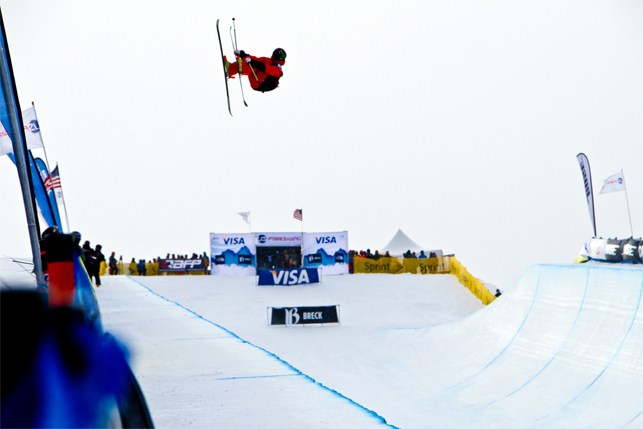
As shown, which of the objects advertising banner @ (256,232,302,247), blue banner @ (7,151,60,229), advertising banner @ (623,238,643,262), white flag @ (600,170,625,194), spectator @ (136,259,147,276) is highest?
white flag @ (600,170,625,194)

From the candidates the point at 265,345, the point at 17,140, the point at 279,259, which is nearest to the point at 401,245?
the point at 279,259

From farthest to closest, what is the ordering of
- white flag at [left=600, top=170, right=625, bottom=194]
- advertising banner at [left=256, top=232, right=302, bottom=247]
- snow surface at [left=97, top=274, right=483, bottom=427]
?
advertising banner at [left=256, top=232, right=302, bottom=247] < white flag at [left=600, top=170, right=625, bottom=194] < snow surface at [left=97, top=274, right=483, bottom=427]

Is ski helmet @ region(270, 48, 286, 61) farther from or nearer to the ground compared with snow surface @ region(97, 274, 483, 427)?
farther from the ground

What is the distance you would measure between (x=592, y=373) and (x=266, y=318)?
469 inches

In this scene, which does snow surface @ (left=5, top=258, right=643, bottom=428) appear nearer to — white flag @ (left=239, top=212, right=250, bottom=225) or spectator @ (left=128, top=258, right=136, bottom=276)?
spectator @ (left=128, top=258, right=136, bottom=276)

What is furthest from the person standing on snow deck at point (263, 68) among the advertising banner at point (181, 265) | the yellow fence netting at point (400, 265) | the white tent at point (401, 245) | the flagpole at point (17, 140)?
the white tent at point (401, 245)

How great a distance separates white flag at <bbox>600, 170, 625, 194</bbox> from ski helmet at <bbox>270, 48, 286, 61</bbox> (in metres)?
20.7

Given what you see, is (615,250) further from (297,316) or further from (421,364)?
(297,316)

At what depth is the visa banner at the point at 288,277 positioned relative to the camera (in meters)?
25.1

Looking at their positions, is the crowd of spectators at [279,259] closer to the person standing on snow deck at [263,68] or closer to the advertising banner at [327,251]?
the advertising banner at [327,251]

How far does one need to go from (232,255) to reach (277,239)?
2.86 meters

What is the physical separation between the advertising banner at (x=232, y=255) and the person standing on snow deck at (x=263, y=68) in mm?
19188

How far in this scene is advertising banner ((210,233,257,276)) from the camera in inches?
1091

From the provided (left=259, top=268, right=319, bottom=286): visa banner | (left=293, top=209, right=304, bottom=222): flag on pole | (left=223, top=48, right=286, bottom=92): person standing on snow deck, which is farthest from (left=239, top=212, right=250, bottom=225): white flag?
(left=223, top=48, right=286, bottom=92): person standing on snow deck
